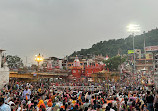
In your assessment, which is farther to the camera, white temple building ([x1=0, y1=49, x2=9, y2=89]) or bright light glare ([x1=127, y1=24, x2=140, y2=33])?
bright light glare ([x1=127, y1=24, x2=140, y2=33])

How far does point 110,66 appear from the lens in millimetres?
59469

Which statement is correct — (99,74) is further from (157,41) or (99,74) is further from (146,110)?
(157,41)

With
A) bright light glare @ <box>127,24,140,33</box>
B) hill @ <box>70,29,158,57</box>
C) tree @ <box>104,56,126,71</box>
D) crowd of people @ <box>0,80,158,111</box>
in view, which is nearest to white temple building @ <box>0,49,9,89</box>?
crowd of people @ <box>0,80,158,111</box>

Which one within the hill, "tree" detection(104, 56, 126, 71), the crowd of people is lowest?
the crowd of people

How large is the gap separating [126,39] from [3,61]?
6042 inches

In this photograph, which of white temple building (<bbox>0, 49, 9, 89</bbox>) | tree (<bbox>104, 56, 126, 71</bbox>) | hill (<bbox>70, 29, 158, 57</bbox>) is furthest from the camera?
hill (<bbox>70, 29, 158, 57</bbox>)

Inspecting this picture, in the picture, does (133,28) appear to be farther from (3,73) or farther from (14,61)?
(14,61)

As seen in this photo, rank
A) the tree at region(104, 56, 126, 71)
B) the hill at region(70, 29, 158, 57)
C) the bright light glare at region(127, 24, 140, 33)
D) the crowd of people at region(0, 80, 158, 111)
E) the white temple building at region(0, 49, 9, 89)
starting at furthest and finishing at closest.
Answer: the hill at region(70, 29, 158, 57) < the tree at region(104, 56, 126, 71) < the bright light glare at region(127, 24, 140, 33) < the white temple building at region(0, 49, 9, 89) < the crowd of people at region(0, 80, 158, 111)

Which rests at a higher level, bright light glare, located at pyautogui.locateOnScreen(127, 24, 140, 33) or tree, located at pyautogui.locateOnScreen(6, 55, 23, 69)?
bright light glare, located at pyautogui.locateOnScreen(127, 24, 140, 33)

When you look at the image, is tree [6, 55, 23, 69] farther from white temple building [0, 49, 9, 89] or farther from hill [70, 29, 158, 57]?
hill [70, 29, 158, 57]

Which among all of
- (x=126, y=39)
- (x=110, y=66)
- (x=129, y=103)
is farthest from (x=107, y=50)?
(x=129, y=103)

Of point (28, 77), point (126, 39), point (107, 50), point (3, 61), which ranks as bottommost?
point (28, 77)

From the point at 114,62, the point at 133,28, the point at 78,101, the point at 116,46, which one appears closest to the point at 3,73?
the point at 78,101

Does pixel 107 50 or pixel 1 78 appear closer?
pixel 1 78
